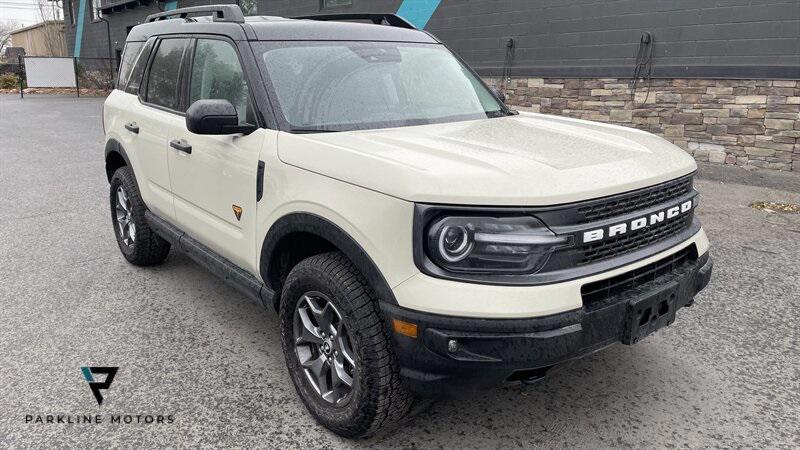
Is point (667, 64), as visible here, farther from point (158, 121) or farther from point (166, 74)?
point (158, 121)

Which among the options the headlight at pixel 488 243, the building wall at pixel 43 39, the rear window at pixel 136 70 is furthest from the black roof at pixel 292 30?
the building wall at pixel 43 39

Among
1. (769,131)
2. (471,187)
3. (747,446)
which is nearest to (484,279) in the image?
(471,187)

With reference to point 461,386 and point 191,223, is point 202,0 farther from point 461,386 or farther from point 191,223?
point 461,386

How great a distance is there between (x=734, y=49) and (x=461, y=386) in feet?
26.9

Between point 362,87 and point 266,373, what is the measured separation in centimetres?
157

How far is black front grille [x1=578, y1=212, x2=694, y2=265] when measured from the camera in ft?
7.43

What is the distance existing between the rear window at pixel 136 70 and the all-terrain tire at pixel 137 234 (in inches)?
23.5

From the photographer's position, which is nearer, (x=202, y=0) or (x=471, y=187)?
(x=471, y=187)

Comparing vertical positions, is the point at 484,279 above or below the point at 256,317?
above

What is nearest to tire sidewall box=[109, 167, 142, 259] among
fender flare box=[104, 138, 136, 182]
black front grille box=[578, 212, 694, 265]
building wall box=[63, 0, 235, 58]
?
fender flare box=[104, 138, 136, 182]

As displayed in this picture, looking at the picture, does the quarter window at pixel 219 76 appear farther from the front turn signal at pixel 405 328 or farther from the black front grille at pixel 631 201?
the black front grille at pixel 631 201

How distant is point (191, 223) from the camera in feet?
11.9

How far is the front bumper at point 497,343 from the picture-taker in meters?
2.09

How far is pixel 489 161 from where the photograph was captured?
2.30 m
